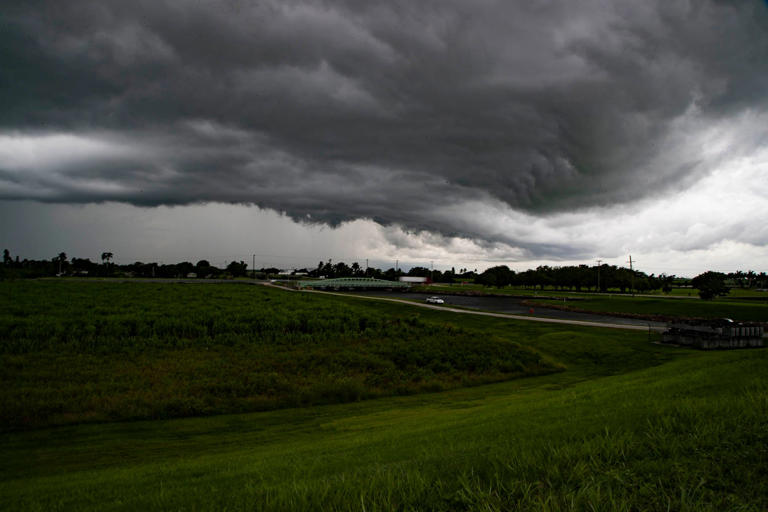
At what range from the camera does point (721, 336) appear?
109 ft

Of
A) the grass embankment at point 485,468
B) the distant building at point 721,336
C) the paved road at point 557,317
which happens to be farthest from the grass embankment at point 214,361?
the paved road at point 557,317

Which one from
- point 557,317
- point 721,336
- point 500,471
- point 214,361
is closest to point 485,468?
point 500,471

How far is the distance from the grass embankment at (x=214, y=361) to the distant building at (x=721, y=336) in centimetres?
1320

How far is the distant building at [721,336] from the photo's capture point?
33094 millimetres

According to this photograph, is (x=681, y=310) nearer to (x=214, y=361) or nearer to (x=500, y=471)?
(x=214, y=361)


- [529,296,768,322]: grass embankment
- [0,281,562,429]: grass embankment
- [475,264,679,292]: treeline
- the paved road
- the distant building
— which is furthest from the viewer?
[475,264,679,292]: treeline

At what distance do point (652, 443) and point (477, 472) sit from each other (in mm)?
2357

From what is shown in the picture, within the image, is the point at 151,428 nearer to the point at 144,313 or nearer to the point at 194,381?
the point at 194,381

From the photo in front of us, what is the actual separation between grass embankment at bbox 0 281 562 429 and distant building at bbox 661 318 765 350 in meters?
13.2

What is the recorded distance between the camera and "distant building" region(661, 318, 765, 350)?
33094 millimetres

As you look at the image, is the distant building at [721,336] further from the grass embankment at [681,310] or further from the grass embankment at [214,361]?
the grass embankment at [681,310]

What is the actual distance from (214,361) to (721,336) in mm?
37312

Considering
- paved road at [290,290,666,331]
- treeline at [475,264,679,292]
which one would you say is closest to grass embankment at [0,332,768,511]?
paved road at [290,290,666,331]

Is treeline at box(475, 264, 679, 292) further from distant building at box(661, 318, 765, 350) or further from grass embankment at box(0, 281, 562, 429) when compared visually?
grass embankment at box(0, 281, 562, 429)
